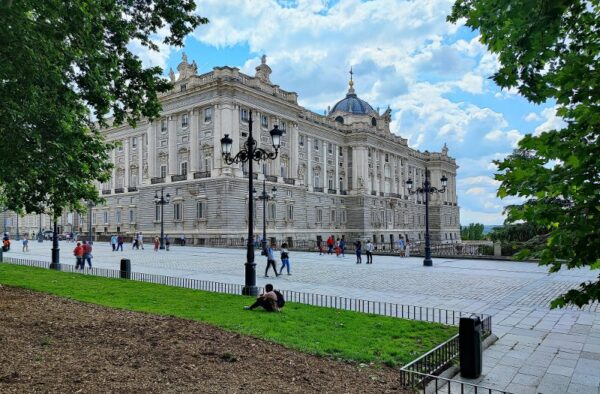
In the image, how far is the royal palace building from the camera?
51.7 m

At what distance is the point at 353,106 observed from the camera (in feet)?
288

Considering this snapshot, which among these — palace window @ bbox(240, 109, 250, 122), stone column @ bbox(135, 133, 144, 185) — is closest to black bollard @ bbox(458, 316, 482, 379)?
palace window @ bbox(240, 109, 250, 122)

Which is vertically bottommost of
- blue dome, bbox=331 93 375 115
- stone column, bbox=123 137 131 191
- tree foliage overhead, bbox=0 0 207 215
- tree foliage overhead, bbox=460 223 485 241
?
tree foliage overhead, bbox=460 223 485 241

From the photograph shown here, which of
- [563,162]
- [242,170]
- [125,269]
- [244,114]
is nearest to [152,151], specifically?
[244,114]

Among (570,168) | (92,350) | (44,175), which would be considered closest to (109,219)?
(44,175)

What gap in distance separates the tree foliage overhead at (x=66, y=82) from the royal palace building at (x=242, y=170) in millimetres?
24339

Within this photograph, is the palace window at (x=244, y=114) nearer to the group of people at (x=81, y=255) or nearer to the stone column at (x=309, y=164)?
the stone column at (x=309, y=164)

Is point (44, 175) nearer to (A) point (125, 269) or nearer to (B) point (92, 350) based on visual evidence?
(B) point (92, 350)

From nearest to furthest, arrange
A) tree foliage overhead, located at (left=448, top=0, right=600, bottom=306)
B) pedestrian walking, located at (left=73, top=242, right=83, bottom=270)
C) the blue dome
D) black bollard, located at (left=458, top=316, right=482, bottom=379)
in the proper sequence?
tree foliage overhead, located at (left=448, top=0, right=600, bottom=306)
black bollard, located at (left=458, top=316, right=482, bottom=379)
pedestrian walking, located at (left=73, top=242, right=83, bottom=270)
the blue dome

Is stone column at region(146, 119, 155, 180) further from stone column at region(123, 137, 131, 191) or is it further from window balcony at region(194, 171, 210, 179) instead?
window balcony at region(194, 171, 210, 179)

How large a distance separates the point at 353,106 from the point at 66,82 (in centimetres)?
8023

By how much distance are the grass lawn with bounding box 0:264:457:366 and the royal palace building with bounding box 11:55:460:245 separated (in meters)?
24.0

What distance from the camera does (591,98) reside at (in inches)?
151

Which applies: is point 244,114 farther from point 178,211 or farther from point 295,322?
point 295,322
